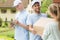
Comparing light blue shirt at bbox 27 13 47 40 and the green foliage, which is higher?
the green foliage

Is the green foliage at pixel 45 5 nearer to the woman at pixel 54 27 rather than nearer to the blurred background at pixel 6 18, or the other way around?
the blurred background at pixel 6 18

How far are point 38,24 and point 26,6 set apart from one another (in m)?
0.86

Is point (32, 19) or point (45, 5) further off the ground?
point (45, 5)

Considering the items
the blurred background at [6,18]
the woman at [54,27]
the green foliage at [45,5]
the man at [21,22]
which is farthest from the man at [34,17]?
the blurred background at [6,18]

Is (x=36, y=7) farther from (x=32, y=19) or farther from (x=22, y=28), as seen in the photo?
(x=22, y=28)

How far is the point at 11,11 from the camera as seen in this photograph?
413cm

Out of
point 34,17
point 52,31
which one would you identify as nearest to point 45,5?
point 34,17

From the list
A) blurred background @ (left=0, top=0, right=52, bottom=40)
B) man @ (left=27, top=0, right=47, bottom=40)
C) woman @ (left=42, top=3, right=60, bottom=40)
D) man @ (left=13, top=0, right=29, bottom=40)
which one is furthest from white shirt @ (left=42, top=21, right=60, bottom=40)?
blurred background @ (left=0, top=0, right=52, bottom=40)

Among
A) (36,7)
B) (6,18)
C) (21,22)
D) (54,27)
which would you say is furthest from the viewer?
(6,18)

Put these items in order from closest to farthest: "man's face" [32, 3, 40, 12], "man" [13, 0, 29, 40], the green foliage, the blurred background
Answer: "man's face" [32, 3, 40, 12] → "man" [13, 0, 29, 40] → the green foliage → the blurred background

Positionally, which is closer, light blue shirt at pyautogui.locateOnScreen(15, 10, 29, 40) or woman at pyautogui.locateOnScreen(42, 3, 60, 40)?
woman at pyautogui.locateOnScreen(42, 3, 60, 40)

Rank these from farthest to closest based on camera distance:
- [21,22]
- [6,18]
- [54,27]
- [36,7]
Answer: [6,18] → [21,22] → [36,7] → [54,27]

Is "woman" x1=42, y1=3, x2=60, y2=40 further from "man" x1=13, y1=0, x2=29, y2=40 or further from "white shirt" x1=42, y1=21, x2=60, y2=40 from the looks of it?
"man" x1=13, y1=0, x2=29, y2=40

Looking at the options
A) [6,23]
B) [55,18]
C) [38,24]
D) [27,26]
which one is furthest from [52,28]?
[6,23]
